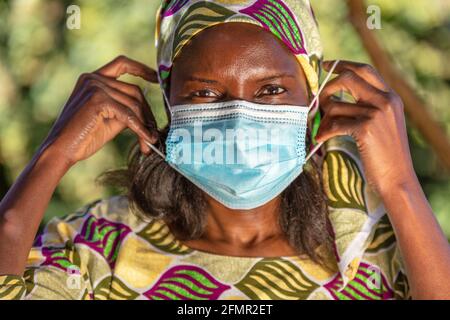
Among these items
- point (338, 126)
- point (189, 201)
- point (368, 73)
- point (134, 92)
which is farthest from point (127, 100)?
point (368, 73)

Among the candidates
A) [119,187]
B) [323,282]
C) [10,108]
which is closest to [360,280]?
[323,282]

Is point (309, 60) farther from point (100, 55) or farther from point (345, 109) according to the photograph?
point (100, 55)

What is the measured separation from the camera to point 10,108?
17.6ft

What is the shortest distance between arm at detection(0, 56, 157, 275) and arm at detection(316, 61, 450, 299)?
70cm

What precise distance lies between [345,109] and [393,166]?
273 millimetres

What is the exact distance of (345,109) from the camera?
118 inches

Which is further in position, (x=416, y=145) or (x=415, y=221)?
(x=416, y=145)

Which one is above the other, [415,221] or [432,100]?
[432,100]

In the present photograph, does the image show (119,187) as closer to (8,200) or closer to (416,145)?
(8,200)

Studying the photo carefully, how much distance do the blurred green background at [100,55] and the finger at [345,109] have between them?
228cm

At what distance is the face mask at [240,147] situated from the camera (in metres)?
2.88

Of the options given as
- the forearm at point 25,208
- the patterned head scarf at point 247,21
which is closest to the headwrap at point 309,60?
the patterned head scarf at point 247,21

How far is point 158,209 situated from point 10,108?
2514 mm
